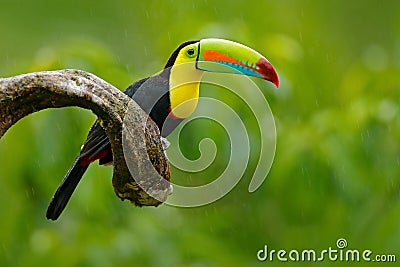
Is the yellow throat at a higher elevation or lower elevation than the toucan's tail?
higher

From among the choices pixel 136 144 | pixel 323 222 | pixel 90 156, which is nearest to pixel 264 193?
pixel 323 222

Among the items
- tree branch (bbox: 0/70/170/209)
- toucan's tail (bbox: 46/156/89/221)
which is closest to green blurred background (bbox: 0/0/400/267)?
toucan's tail (bbox: 46/156/89/221)

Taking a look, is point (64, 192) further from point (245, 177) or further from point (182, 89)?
point (245, 177)

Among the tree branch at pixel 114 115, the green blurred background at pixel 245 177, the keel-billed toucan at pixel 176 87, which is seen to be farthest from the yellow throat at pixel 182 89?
the tree branch at pixel 114 115

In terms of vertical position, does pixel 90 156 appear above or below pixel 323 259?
below

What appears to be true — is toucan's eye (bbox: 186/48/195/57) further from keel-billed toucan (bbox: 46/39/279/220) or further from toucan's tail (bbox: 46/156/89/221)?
toucan's tail (bbox: 46/156/89/221)

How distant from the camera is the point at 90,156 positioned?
293 centimetres

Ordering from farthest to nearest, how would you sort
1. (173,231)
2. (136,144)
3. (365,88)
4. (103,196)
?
(173,231), (365,88), (103,196), (136,144)

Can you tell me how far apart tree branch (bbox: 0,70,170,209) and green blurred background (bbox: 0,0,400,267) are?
0.80 m

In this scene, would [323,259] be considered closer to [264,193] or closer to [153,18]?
[264,193]

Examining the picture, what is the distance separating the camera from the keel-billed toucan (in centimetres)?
291

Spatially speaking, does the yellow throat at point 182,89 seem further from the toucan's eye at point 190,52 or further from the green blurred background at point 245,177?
the green blurred background at point 245,177

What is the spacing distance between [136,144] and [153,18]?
2163mm

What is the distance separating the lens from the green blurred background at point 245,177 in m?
3.50
